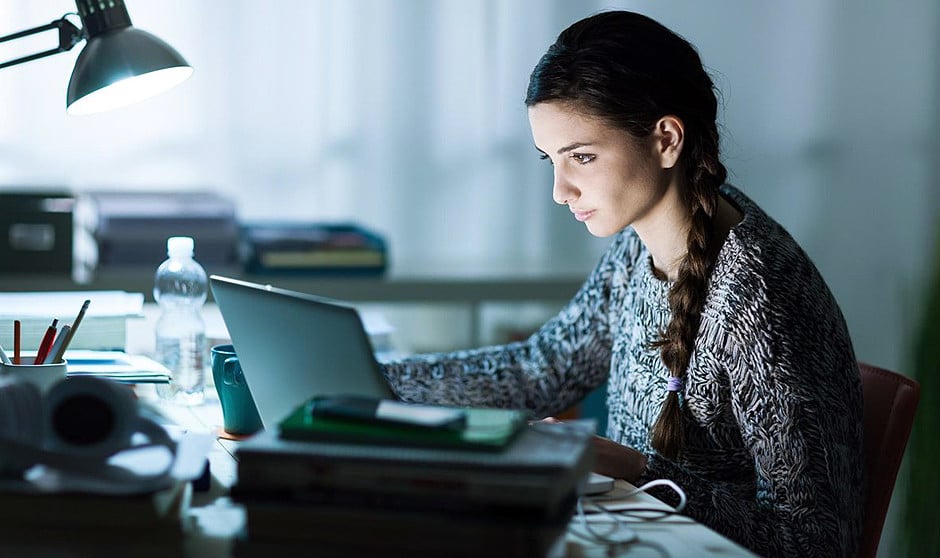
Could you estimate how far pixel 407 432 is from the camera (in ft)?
3.03

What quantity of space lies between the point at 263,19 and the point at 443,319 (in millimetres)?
811

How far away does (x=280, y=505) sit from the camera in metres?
0.91

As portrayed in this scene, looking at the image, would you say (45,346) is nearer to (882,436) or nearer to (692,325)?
(692,325)

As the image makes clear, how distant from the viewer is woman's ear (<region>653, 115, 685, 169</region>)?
1446mm

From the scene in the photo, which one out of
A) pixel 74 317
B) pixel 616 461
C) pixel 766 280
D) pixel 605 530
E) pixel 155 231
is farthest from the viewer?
pixel 155 231

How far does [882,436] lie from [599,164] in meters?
0.49

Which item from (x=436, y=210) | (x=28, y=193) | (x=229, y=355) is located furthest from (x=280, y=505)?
(x=436, y=210)

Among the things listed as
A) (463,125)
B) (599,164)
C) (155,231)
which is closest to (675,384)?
(599,164)

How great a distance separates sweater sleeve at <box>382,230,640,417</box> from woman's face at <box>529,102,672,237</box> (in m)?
0.27

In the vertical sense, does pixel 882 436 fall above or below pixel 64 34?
below

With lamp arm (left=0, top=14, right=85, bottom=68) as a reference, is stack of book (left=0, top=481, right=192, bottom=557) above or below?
below

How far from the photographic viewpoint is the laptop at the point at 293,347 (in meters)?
1.03

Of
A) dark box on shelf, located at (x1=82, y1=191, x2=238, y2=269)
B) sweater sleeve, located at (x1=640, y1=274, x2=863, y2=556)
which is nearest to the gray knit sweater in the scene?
sweater sleeve, located at (x1=640, y1=274, x2=863, y2=556)

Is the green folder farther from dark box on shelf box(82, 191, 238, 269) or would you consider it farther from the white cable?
dark box on shelf box(82, 191, 238, 269)
